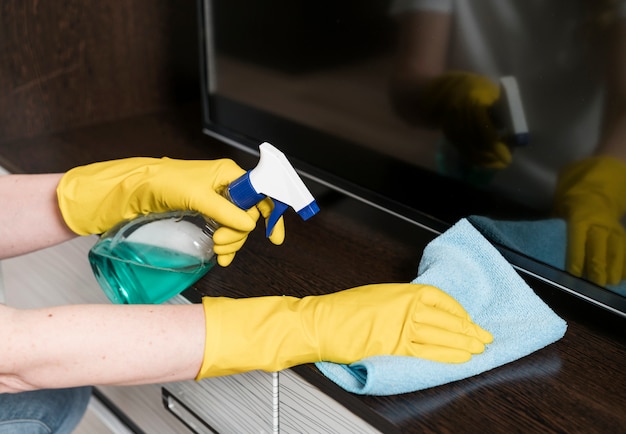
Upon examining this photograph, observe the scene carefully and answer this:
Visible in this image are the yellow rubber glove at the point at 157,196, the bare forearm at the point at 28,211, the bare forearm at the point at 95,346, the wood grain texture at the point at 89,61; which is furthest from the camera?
the wood grain texture at the point at 89,61

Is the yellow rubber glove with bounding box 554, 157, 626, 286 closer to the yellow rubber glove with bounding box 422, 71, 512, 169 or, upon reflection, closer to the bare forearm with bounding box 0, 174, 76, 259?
the yellow rubber glove with bounding box 422, 71, 512, 169

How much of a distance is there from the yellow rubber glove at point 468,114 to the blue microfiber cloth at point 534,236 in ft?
0.25

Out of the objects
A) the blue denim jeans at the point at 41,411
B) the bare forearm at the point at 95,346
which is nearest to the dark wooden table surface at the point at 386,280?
the bare forearm at the point at 95,346

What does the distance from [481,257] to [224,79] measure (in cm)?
61

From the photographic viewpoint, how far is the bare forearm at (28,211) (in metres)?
Result: 0.97

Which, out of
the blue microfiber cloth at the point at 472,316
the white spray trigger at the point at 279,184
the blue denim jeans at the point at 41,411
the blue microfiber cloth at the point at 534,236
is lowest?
the blue denim jeans at the point at 41,411

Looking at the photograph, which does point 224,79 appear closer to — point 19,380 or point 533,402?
point 19,380

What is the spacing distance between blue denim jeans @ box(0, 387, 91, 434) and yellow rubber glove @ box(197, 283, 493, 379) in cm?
33

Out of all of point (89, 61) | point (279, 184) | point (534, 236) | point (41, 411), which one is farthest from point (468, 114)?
point (89, 61)

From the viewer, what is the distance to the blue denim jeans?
0.92m

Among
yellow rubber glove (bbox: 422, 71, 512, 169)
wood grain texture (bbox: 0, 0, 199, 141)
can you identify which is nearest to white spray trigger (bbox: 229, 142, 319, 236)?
yellow rubber glove (bbox: 422, 71, 512, 169)

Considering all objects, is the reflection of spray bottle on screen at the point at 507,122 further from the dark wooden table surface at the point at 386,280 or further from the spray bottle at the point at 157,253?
Result: the spray bottle at the point at 157,253

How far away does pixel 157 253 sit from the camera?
845 millimetres

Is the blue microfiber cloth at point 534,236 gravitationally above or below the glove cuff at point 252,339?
above
